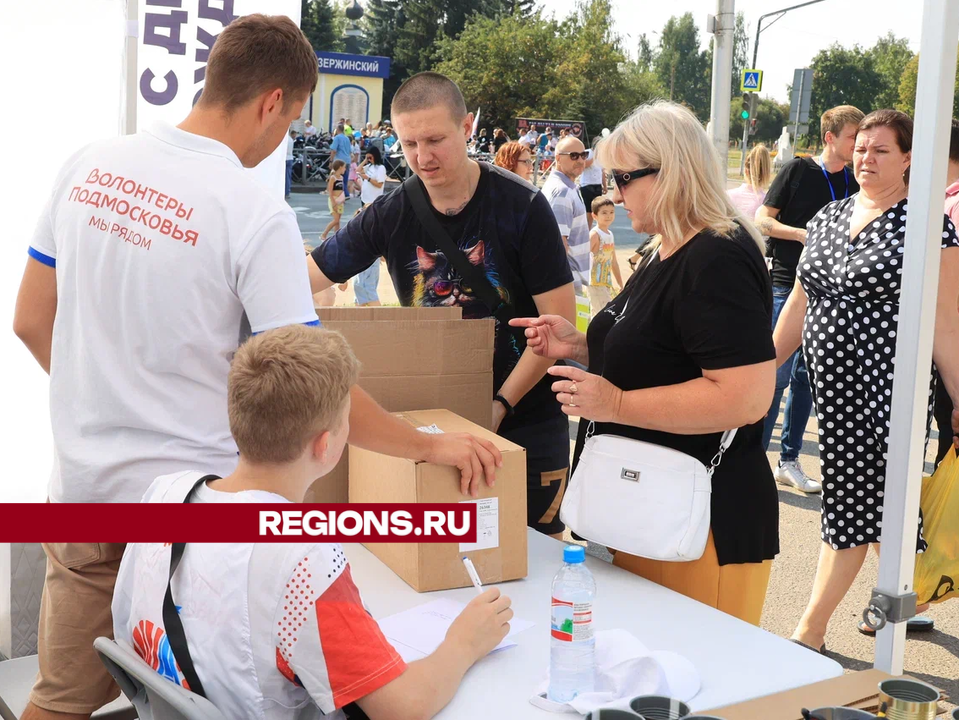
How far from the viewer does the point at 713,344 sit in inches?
63.0

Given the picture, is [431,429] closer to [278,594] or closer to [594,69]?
[278,594]

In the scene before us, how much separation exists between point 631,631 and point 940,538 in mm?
560

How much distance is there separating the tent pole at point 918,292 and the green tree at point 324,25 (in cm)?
2759

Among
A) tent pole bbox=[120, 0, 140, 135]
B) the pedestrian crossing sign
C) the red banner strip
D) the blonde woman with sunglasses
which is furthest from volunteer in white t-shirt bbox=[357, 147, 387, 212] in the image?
the red banner strip

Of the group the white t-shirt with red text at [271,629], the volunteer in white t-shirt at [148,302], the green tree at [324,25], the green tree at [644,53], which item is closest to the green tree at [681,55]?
the green tree at [644,53]

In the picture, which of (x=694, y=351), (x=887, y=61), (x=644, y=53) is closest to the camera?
(x=694, y=351)

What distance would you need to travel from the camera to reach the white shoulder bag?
1635 mm

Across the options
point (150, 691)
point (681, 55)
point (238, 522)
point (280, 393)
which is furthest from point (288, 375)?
point (681, 55)

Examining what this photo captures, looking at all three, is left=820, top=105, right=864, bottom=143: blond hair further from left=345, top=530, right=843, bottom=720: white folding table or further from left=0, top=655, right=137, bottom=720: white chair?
left=0, top=655, right=137, bottom=720: white chair

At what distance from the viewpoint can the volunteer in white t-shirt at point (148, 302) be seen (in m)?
1.41

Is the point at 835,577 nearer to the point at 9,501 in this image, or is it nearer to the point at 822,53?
the point at 9,501

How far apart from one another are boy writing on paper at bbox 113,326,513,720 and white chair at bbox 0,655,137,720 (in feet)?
3.06

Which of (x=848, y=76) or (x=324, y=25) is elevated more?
(x=324, y=25)

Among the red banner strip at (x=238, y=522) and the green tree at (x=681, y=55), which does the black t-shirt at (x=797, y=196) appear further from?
the green tree at (x=681, y=55)
